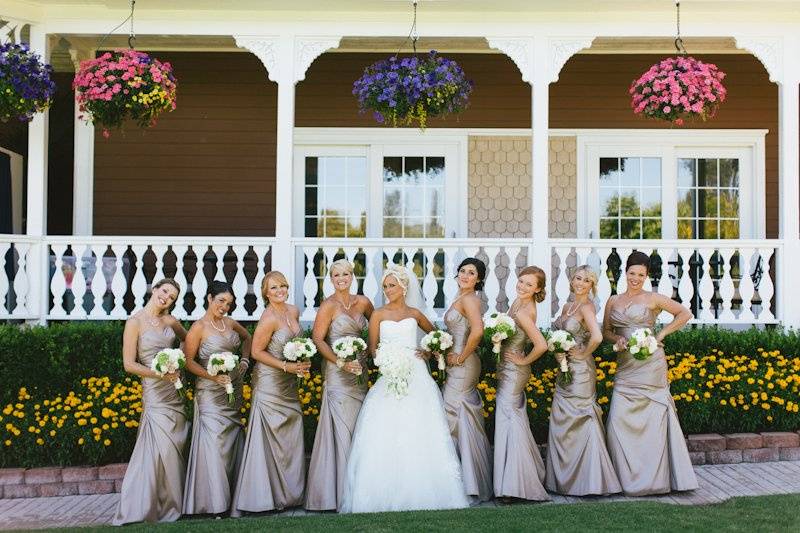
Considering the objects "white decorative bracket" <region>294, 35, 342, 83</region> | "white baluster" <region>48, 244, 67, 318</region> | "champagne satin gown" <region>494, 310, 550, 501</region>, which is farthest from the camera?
"white decorative bracket" <region>294, 35, 342, 83</region>

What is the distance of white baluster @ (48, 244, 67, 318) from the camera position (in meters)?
9.09

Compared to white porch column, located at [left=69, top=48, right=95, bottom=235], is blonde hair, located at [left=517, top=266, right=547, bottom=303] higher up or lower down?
lower down

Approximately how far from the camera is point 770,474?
7.25 meters

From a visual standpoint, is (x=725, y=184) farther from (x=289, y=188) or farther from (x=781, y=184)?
(x=289, y=188)

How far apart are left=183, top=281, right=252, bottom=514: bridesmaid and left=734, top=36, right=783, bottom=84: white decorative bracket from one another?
21.2 feet

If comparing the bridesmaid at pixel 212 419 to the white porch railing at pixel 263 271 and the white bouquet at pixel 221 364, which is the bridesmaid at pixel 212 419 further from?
the white porch railing at pixel 263 271

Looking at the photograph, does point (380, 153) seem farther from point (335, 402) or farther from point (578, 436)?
point (578, 436)

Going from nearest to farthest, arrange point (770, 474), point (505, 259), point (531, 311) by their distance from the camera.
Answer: point (531, 311), point (770, 474), point (505, 259)

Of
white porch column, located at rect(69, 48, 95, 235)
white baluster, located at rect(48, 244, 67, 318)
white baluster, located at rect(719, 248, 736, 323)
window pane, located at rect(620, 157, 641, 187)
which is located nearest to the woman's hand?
white baluster, located at rect(719, 248, 736, 323)

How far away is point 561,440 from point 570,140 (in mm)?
6132

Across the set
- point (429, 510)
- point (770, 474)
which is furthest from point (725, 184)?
point (429, 510)

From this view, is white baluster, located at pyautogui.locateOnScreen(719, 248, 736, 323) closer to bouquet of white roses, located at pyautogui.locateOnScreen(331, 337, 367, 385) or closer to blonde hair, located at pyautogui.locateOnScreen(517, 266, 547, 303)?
blonde hair, located at pyautogui.locateOnScreen(517, 266, 547, 303)

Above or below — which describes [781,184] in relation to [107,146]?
below

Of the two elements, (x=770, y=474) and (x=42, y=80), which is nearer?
(x=770, y=474)
